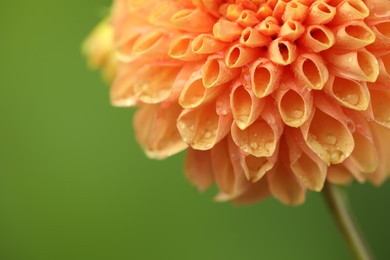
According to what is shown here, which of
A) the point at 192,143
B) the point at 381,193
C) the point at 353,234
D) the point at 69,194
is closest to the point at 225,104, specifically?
the point at 192,143

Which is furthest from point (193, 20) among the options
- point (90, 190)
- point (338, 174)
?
point (90, 190)

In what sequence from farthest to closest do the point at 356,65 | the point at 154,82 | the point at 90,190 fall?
the point at 90,190 → the point at 154,82 → the point at 356,65

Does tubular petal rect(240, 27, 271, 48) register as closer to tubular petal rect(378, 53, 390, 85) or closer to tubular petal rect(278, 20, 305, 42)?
tubular petal rect(278, 20, 305, 42)

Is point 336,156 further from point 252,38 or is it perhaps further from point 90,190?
point 90,190

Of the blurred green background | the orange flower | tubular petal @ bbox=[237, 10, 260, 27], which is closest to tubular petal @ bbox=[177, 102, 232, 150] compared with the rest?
the orange flower

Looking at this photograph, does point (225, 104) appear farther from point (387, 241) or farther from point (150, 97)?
point (387, 241)

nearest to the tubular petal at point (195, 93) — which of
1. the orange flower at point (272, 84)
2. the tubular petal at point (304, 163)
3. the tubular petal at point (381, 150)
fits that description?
the orange flower at point (272, 84)
